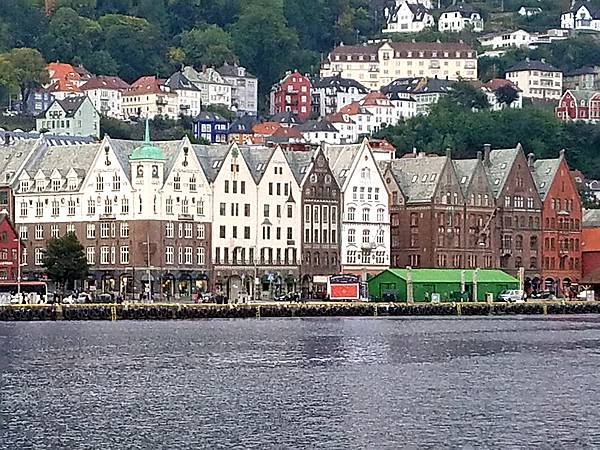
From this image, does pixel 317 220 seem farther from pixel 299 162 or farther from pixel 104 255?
pixel 104 255

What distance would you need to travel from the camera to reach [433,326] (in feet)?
363

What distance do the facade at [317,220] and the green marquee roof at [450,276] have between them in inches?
289

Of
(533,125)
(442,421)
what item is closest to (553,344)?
(442,421)

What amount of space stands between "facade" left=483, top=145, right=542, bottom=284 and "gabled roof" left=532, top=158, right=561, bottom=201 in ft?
3.91

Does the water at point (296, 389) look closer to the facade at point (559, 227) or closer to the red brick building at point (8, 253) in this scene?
the red brick building at point (8, 253)

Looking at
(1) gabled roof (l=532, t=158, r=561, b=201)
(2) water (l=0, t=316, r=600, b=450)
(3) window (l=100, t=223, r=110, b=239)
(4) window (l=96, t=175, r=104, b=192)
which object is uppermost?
(1) gabled roof (l=532, t=158, r=561, b=201)

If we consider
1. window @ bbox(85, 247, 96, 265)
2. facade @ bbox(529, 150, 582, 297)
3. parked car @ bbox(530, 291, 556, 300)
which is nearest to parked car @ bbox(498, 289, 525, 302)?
parked car @ bbox(530, 291, 556, 300)

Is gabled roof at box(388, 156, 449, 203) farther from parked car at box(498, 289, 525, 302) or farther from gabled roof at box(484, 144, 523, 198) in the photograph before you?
parked car at box(498, 289, 525, 302)

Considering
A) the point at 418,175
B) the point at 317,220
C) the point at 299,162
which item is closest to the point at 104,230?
the point at 299,162

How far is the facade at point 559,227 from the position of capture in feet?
487

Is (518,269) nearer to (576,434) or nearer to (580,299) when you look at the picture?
(580,299)

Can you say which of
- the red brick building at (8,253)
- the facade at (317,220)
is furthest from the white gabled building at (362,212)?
the red brick building at (8,253)

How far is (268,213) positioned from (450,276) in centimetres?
1379

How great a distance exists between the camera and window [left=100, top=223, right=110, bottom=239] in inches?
5034
